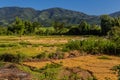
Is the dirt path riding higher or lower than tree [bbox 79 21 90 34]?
lower

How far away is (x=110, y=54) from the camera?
24.2m

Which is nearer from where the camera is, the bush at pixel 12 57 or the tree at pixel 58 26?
the bush at pixel 12 57

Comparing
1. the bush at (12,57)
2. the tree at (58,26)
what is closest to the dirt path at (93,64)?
the bush at (12,57)

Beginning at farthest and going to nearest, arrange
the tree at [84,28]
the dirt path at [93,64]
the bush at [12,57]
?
the tree at [84,28] → the bush at [12,57] → the dirt path at [93,64]

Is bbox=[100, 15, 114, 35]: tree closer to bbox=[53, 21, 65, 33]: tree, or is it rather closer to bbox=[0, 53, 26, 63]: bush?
bbox=[53, 21, 65, 33]: tree

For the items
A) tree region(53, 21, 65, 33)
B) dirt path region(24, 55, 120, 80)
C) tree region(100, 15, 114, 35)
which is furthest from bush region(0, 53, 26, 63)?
tree region(53, 21, 65, 33)

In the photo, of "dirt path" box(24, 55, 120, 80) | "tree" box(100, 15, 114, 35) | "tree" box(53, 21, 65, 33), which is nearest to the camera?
"dirt path" box(24, 55, 120, 80)

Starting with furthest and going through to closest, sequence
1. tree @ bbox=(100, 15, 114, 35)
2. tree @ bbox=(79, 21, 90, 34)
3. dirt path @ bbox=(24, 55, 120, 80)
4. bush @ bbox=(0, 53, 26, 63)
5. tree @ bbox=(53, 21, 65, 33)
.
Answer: tree @ bbox=(53, 21, 65, 33) < tree @ bbox=(79, 21, 90, 34) < tree @ bbox=(100, 15, 114, 35) < bush @ bbox=(0, 53, 26, 63) < dirt path @ bbox=(24, 55, 120, 80)

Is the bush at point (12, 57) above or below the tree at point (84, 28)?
below

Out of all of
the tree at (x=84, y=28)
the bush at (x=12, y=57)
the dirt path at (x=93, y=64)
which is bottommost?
the dirt path at (x=93, y=64)

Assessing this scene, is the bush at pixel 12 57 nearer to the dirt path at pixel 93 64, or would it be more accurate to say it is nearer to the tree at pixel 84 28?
the dirt path at pixel 93 64

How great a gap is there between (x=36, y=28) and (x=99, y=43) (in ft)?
208

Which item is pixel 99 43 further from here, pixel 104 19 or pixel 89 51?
pixel 104 19

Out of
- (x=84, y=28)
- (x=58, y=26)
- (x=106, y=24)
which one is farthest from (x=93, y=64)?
(x=58, y=26)
